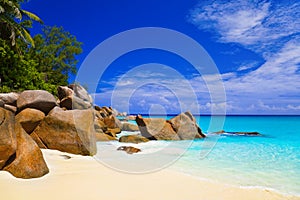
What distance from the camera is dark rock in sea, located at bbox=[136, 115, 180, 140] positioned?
1544 cm

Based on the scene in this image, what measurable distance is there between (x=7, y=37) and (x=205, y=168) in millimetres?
16069

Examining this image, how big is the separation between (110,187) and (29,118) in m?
4.18

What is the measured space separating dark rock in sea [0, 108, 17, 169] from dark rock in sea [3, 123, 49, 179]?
0.38 feet

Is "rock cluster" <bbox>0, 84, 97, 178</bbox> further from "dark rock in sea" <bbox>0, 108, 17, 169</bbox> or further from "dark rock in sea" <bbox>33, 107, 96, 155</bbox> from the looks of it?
"dark rock in sea" <bbox>0, 108, 17, 169</bbox>

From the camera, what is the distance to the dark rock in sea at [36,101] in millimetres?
7785

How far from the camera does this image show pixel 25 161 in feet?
15.3

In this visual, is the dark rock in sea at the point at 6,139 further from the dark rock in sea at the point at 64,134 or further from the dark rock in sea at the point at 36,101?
the dark rock in sea at the point at 36,101

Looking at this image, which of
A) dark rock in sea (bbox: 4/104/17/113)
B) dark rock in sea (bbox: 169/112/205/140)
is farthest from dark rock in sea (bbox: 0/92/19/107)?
dark rock in sea (bbox: 169/112/205/140)

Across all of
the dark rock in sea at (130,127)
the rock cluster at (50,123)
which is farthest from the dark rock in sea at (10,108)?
the dark rock in sea at (130,127)

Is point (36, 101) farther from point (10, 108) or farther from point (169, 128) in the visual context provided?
point (169, 128)

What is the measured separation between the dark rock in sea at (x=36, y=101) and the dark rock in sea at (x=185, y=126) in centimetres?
948

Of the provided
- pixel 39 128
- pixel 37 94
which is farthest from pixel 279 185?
pixel 37 94

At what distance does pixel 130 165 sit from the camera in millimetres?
6766

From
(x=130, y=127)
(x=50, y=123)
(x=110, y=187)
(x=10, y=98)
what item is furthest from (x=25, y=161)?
(x=130, y=127)
